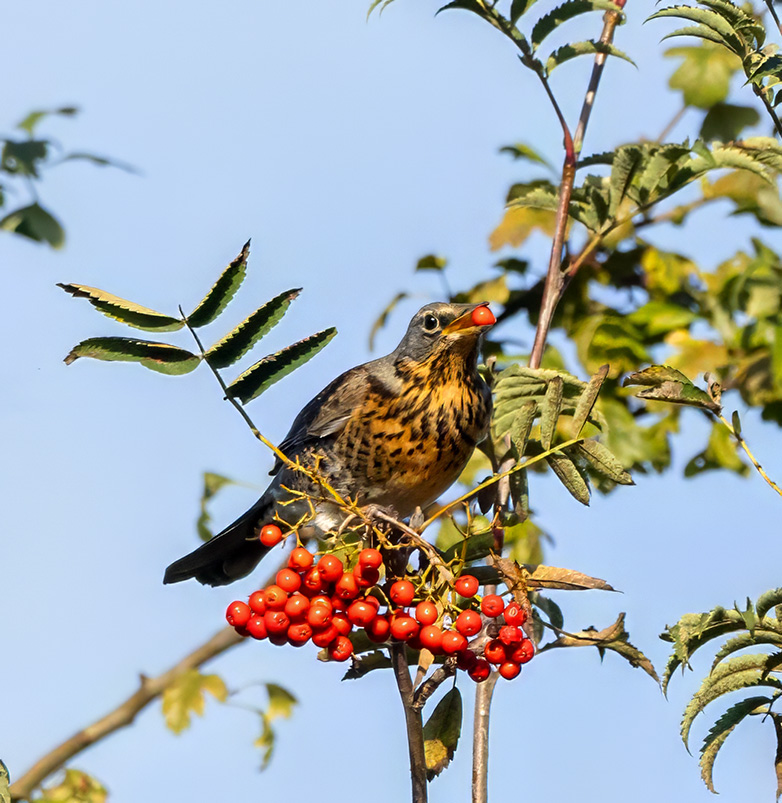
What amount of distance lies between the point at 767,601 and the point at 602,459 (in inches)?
17.0

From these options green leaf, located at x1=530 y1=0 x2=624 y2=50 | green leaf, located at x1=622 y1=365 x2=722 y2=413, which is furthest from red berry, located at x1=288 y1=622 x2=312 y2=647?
green leaf, located at x1=530 y1=0 x2=624 y2=50

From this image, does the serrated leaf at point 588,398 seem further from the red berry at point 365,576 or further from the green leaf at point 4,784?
the green leaf at point 4,784

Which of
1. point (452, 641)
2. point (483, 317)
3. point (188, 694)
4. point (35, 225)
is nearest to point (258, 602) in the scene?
point (452, 641)

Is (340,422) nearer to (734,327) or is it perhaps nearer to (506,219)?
(506,219)

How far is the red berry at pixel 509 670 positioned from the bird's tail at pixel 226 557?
217 centimetres

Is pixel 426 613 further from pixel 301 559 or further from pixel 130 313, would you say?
pixel 130 313

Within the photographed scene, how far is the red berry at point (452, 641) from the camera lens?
189 centimetres

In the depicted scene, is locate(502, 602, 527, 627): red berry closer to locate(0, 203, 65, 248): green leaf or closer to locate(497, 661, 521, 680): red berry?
locate(497, 661, 521, 680): red berry

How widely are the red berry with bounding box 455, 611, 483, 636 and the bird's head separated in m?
1.49

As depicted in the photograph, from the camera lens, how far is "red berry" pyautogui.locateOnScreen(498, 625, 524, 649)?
1916 millimetres

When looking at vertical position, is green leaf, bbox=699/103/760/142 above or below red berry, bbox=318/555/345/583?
above

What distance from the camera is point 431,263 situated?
3730 mm

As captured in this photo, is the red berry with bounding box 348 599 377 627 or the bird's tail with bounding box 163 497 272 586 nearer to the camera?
the red berry with bounding box 348 599 377 627

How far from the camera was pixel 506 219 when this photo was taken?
415cm
